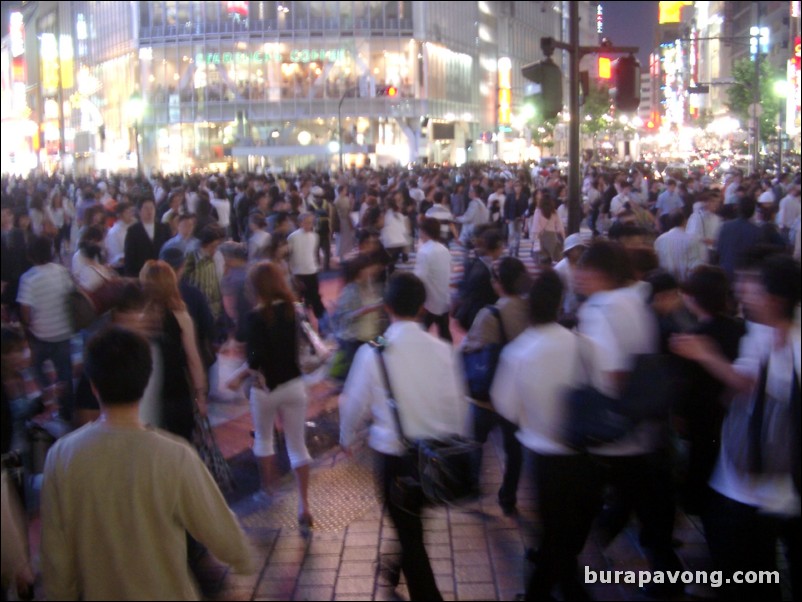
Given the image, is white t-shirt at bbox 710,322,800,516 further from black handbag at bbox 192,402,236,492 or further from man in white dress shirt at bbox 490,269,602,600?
black handbag at bbox 192,402,236,492

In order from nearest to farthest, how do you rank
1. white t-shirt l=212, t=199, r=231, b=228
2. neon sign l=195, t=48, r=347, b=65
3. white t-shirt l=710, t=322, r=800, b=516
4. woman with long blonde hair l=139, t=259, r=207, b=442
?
white t-shirt l=710, t=322, r=800, b=516, woman with long blonde hair l=139, t=259, r=207, b=442, white t-shirt l=212, t=199, r=231, b=228, neon sign l=195, t=48, r=347, b=65

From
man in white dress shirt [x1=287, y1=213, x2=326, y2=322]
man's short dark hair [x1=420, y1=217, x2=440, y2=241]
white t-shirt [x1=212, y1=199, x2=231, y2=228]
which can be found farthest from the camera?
white t-shirt [x1=212, y1=199, x2=231, y2=228]

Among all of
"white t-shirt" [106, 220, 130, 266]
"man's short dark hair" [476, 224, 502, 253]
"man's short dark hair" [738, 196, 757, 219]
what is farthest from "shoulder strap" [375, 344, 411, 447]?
"white t-shirt" [106, 220, 130, 266]

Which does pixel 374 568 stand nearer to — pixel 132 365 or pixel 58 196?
pixel 132 365

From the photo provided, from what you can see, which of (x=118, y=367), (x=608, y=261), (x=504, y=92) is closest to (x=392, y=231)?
(x=608, y=261)

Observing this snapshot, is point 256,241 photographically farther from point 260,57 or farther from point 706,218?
point 260,57

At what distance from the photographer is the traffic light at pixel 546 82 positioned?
11383mm

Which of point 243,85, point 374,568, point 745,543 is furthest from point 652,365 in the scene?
point 243,85

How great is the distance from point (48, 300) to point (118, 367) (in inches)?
206

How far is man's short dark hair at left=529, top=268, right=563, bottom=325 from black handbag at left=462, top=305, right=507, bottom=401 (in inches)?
39.3

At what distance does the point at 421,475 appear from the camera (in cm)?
458

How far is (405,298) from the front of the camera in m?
4.81

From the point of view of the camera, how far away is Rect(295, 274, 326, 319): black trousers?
11883 millimetres

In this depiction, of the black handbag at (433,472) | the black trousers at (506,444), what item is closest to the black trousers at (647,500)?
the black handbag at (433,472)
